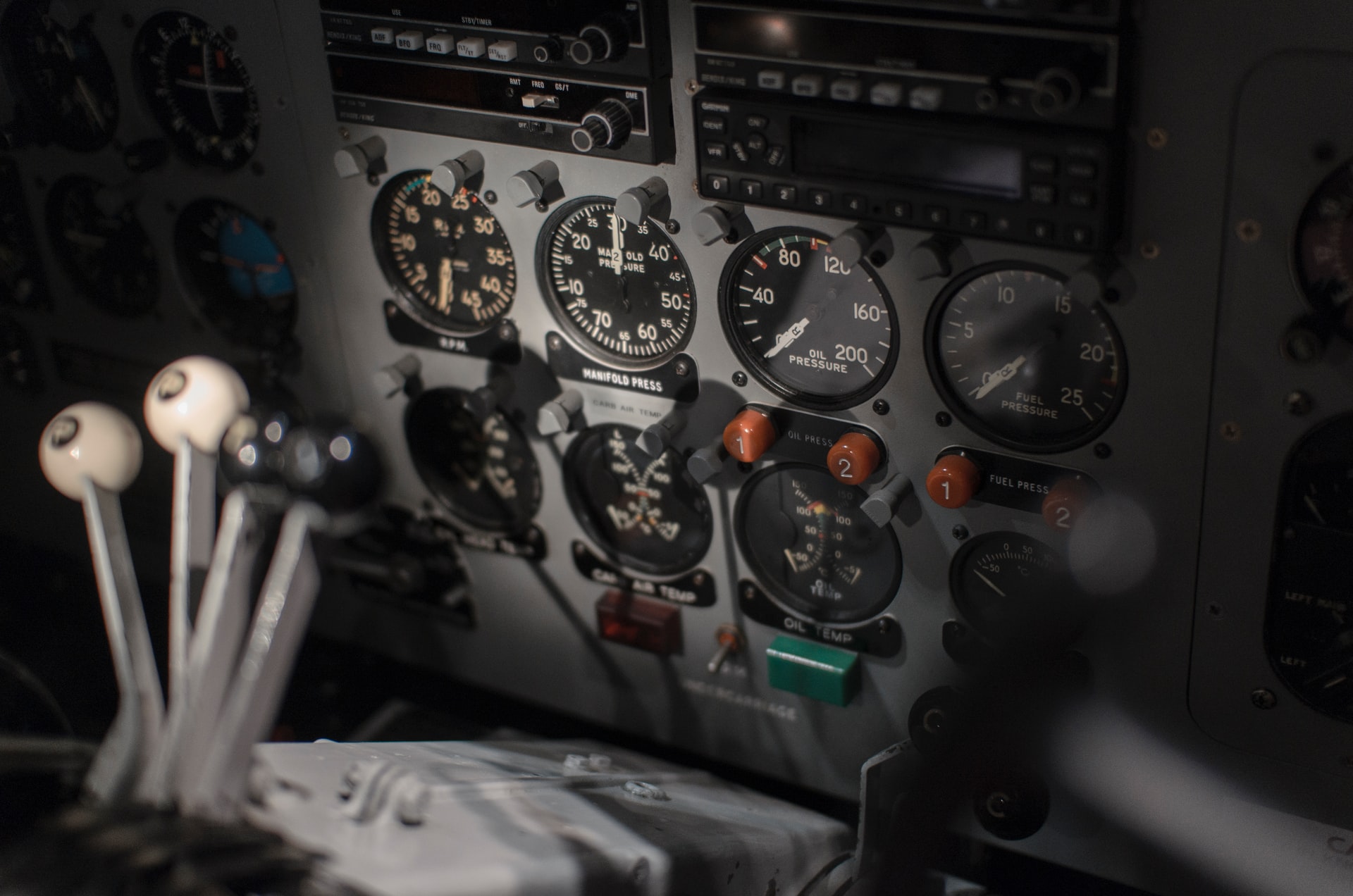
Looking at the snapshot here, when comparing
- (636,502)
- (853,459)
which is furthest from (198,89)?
(853,459)

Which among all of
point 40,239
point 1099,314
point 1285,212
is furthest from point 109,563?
point 40,239

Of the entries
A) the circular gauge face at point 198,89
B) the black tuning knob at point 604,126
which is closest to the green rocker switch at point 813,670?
the black tuning knob at point 604,126

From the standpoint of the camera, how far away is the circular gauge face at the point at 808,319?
2.43 metres

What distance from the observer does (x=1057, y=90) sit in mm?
1957

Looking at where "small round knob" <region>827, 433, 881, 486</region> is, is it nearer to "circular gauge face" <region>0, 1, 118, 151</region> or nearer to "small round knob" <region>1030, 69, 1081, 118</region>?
"small round knob" <region>1030, 69, 1081, 118</region>

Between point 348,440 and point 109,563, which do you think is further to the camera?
point 348,440

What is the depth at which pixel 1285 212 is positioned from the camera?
1973mm

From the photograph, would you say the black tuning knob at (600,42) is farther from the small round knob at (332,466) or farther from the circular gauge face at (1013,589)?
the circular gauge face at (1013,589)

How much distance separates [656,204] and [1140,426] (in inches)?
38.6

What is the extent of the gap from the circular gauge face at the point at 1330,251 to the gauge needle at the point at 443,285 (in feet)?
5.72

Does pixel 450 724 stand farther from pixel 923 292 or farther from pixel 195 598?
pixel 923 292

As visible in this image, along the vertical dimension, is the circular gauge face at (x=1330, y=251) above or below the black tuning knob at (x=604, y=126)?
below

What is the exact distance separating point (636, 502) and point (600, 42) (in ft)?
3.57

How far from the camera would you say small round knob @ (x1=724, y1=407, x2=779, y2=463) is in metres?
2.57
